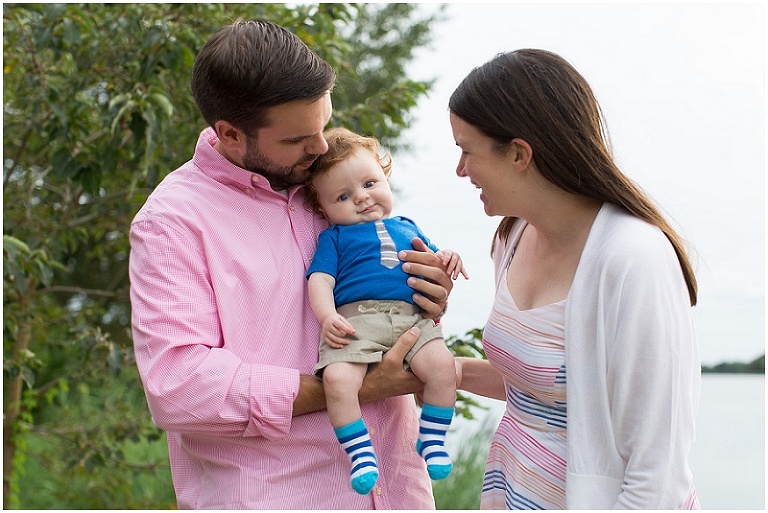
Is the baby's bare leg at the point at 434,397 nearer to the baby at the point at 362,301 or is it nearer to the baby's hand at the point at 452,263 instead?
the baby at the point at 362,301

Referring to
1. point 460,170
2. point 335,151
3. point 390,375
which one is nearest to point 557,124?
point 460,170

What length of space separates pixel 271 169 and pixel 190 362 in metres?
0.57

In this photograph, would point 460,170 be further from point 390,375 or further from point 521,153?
point 390,375

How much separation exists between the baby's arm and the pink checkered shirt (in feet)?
0.22

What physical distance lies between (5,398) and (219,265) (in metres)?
2.62

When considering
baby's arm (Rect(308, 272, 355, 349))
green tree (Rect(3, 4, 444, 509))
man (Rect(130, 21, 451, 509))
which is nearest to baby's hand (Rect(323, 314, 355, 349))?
baby's arm (Rect(308, 272, 355, 349))

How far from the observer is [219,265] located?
7.34 feet

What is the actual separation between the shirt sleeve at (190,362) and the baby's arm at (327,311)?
137mm

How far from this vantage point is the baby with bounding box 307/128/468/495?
86.8 inches

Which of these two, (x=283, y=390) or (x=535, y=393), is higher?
(x=535, y=393)

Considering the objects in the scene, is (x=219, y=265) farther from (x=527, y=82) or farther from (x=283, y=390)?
(x=527, y=82)

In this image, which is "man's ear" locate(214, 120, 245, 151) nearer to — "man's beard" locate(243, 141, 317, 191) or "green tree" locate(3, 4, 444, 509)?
"man's beard" locate(243, 141, 317, 191)

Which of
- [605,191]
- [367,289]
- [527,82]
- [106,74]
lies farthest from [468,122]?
[106,74]

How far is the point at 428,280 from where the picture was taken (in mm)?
2414
